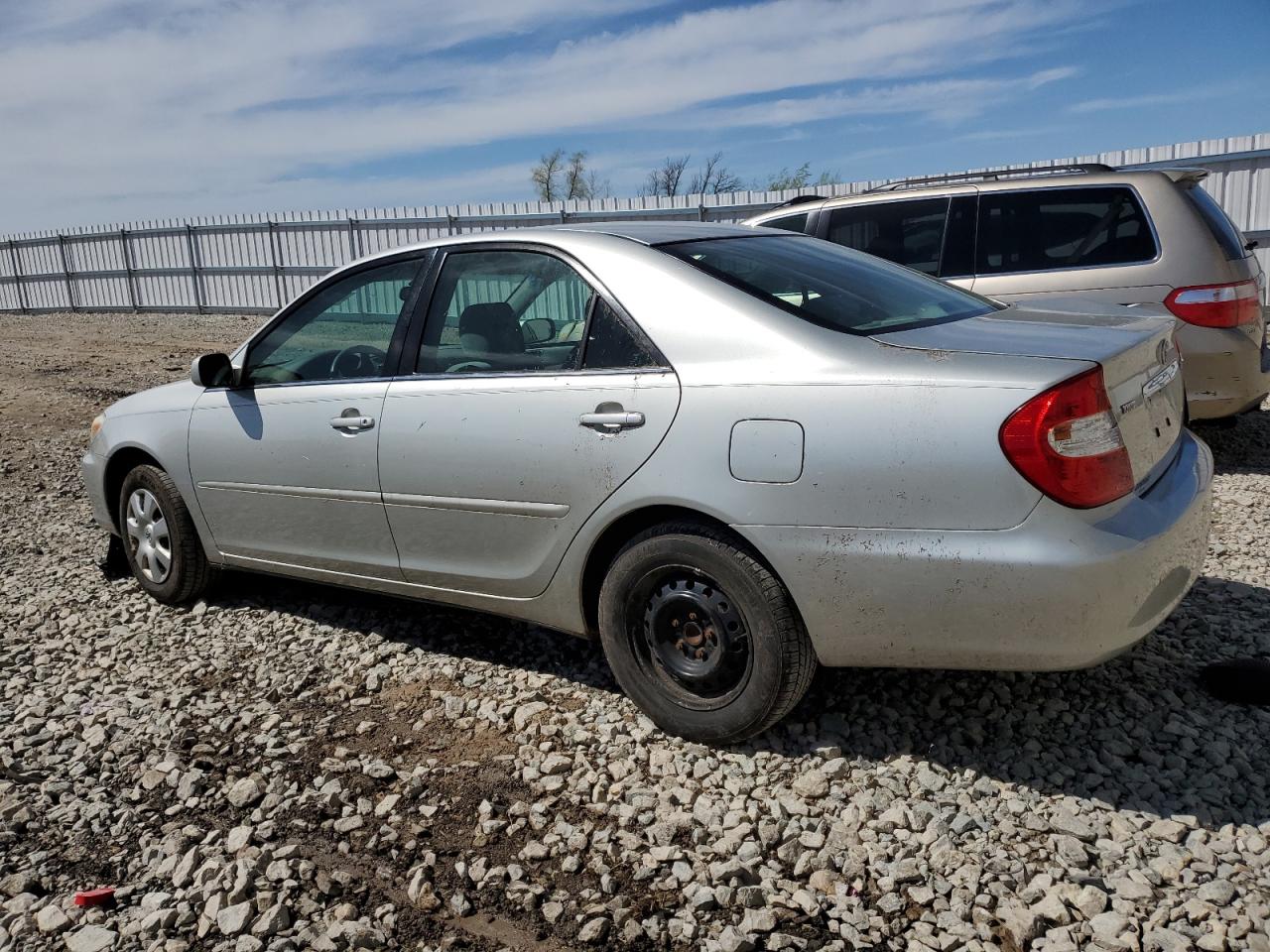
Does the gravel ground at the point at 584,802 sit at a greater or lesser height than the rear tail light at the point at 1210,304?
lesser

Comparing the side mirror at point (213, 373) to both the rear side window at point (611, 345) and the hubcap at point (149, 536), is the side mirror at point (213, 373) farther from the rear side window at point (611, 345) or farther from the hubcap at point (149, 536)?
the rear side window at point (611, 345)

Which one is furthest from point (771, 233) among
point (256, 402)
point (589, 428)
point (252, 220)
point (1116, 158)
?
point (252, 220)

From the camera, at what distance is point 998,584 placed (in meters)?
2.70

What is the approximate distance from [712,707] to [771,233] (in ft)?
6.19

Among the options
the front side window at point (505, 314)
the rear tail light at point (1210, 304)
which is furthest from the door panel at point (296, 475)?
the rear tail light at point (1210, 304)

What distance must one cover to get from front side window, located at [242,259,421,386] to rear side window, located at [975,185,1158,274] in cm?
424

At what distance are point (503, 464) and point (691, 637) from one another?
2.81 ft

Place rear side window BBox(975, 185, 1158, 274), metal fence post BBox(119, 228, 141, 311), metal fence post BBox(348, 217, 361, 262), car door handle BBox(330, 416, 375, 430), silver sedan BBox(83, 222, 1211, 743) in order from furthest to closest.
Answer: metal fence post BBox(119, 228, 141, 311), metal fence post BBox(348, 217, 361, 262), rear side window BBox(975, 185, 1158, 274), car door handle BBox(330, 416, 375, 430), silver sedan BBox(83, 222, 1211, 743)

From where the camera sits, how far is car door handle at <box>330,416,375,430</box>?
3908 millimetres

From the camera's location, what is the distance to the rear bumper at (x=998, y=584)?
266 cm

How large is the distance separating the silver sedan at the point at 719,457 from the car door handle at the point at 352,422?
13 mm

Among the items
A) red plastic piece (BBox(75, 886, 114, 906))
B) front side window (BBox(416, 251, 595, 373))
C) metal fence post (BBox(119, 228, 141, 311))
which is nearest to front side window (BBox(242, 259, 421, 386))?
front side window (BBox(416, 251, 595, 373))

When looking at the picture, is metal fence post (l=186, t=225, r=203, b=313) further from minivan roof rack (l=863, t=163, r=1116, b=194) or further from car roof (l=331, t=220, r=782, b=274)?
car roof (l=331, t=220, r=782, b=274)

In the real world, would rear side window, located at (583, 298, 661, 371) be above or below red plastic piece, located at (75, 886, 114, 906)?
above
